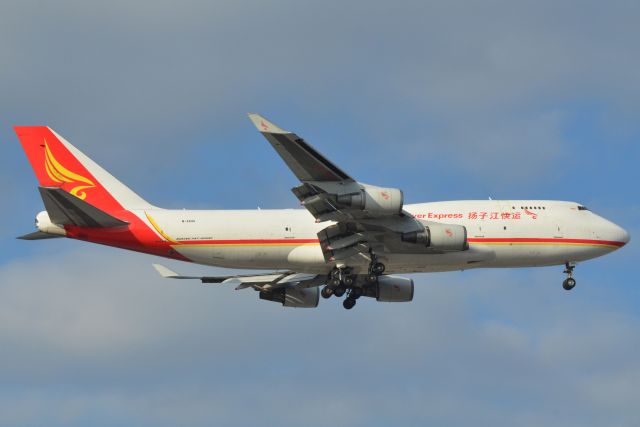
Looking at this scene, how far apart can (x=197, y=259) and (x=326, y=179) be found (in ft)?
30.7

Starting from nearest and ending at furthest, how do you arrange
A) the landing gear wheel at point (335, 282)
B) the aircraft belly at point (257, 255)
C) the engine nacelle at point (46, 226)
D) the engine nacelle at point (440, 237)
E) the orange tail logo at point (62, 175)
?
the engine nacelle at point (46, 226) → the engine nacelle at point (440, 237) → the aircraft belly at point (257, 255) → the landing gear wheel at point (335, 282) → the orange tail logo at point (62, 175)

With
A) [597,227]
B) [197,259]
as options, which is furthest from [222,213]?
[597,227]

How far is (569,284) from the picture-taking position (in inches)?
2554

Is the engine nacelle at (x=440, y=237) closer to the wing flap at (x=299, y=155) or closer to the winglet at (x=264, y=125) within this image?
the wing flap at (x=299, y=155)

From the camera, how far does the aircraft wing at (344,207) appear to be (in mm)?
53312

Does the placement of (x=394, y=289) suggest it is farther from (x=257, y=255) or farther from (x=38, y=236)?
(x=38, y=236)

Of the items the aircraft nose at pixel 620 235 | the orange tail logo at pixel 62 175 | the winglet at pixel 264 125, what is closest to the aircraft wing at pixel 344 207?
the winglet at pixel 264 125

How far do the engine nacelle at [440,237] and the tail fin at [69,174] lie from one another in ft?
44.3

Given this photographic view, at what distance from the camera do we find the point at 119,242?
197 ft

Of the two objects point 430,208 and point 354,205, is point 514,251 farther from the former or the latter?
point 354,205

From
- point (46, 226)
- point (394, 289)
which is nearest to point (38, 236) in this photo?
point (46, 226)

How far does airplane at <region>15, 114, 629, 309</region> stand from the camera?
58625 millimetres

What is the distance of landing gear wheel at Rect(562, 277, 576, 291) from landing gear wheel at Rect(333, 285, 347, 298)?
11880 mm

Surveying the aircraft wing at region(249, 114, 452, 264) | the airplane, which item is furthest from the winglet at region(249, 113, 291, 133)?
the airplane
